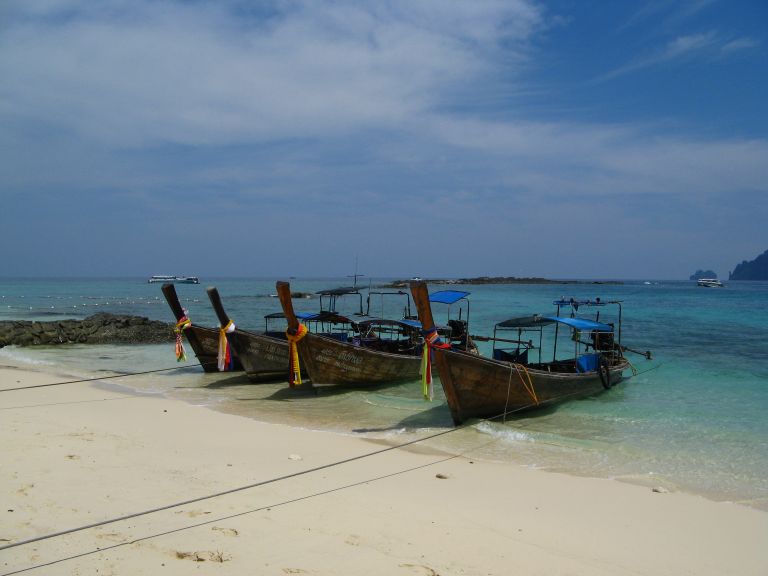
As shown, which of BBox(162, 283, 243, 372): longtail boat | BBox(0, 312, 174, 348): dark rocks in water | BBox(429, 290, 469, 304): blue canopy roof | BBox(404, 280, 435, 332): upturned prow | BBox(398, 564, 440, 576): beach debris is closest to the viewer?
BBox(398, 564, 440, 576): beach debris

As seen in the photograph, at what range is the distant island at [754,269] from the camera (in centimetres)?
17925

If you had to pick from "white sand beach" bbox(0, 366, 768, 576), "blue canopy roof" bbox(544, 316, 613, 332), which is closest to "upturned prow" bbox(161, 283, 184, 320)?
"white sand beach" bbox(0, 366, 768, 576)

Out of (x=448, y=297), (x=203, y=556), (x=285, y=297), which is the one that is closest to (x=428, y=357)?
(x=285, y=297)

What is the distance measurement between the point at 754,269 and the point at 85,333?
208 metres

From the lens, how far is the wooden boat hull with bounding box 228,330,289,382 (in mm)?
13281

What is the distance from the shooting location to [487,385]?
390 inches

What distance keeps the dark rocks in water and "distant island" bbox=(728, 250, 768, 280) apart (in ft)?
653

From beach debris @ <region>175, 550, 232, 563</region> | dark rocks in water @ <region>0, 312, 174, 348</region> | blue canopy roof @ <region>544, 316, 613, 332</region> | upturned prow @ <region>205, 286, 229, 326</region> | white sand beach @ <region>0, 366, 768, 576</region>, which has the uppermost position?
upturned prow @ <region>205, 286, 229, 326</region>

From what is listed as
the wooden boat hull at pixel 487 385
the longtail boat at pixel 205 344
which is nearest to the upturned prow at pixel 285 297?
the wooden boat hull at pixel 487 385

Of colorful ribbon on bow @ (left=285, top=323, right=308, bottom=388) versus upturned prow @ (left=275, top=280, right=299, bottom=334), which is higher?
upturned prow @ (left=275, top=280, right=299, bottom=334)

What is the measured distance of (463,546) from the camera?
4977 mm

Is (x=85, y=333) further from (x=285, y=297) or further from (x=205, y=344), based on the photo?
(x=285, y=297)

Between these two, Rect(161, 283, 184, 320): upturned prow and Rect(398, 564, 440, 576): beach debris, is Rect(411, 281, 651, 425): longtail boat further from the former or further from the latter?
Rect(161, 283, 184, 320): upturned prow

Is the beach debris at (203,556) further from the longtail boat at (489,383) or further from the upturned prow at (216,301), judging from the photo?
the upturned prow at (216,301)
